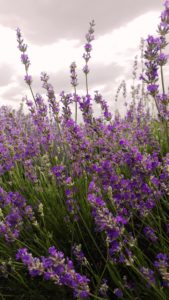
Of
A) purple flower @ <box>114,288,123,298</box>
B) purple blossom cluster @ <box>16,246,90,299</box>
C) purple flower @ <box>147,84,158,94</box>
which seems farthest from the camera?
purple flower @ <box>147,84,158,94</box>

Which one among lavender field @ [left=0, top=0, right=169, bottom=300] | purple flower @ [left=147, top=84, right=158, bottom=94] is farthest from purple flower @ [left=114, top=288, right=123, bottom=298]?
purple flower @ [left=147, top=84, right=158, bottom=94]

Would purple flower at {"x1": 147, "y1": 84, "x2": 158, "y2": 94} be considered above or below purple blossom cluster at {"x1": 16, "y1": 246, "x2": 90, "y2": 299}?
above

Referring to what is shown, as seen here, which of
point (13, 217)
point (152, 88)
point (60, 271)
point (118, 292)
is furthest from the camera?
point (152, 88)

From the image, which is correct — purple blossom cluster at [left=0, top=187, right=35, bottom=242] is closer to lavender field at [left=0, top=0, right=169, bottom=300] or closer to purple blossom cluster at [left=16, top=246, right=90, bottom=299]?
lavender field at [left=0, top=0, right=169, bottom=300]

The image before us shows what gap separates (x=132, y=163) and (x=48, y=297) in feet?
3.11

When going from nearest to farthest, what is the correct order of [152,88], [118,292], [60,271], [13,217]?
1. [60,271]
2. [118,292]
3. [13,217]
4. [152,88]

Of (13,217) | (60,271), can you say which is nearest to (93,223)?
(13,217)

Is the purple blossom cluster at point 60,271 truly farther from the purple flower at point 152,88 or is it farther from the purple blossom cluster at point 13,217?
the purple flower at point 152,88

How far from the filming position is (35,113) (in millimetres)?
3244

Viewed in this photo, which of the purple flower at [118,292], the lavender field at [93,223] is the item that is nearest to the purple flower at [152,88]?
the lavender field at [93,223]

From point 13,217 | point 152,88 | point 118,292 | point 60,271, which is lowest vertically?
point 118,292

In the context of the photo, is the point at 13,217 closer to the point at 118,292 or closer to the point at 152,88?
the point at 118,292

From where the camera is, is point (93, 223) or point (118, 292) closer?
point (118, 292)

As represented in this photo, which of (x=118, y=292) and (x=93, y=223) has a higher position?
(x=93, y=223)
